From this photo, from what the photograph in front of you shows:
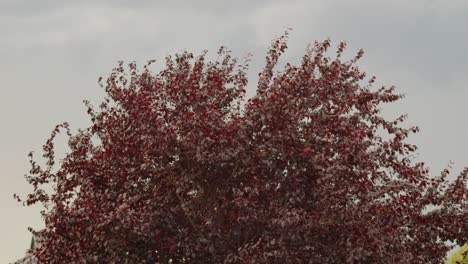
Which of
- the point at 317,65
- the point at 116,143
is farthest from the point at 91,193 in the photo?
the point at 317,65

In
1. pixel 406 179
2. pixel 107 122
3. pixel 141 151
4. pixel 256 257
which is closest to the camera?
pixel 256 257

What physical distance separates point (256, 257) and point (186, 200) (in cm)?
245

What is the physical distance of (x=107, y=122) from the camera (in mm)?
18375

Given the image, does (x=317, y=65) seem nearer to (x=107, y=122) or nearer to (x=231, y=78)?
(x=231, y=78)

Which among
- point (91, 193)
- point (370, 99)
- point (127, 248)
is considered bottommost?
point (127, 248)

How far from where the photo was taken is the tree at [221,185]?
16625mm

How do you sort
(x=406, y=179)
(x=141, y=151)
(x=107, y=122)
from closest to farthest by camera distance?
1. (x=141, y=151)
2. (x=107, y=122)
3. (x=406, y=179)

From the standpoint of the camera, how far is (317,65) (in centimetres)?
1952

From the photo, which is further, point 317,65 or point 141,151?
point 317,65

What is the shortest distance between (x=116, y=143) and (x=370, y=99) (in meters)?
6.64

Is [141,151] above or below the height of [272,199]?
above

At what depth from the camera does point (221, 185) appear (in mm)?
17516

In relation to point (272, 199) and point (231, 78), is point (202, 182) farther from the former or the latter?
point (231, 78)

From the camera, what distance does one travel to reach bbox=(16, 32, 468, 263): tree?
16.6 m
